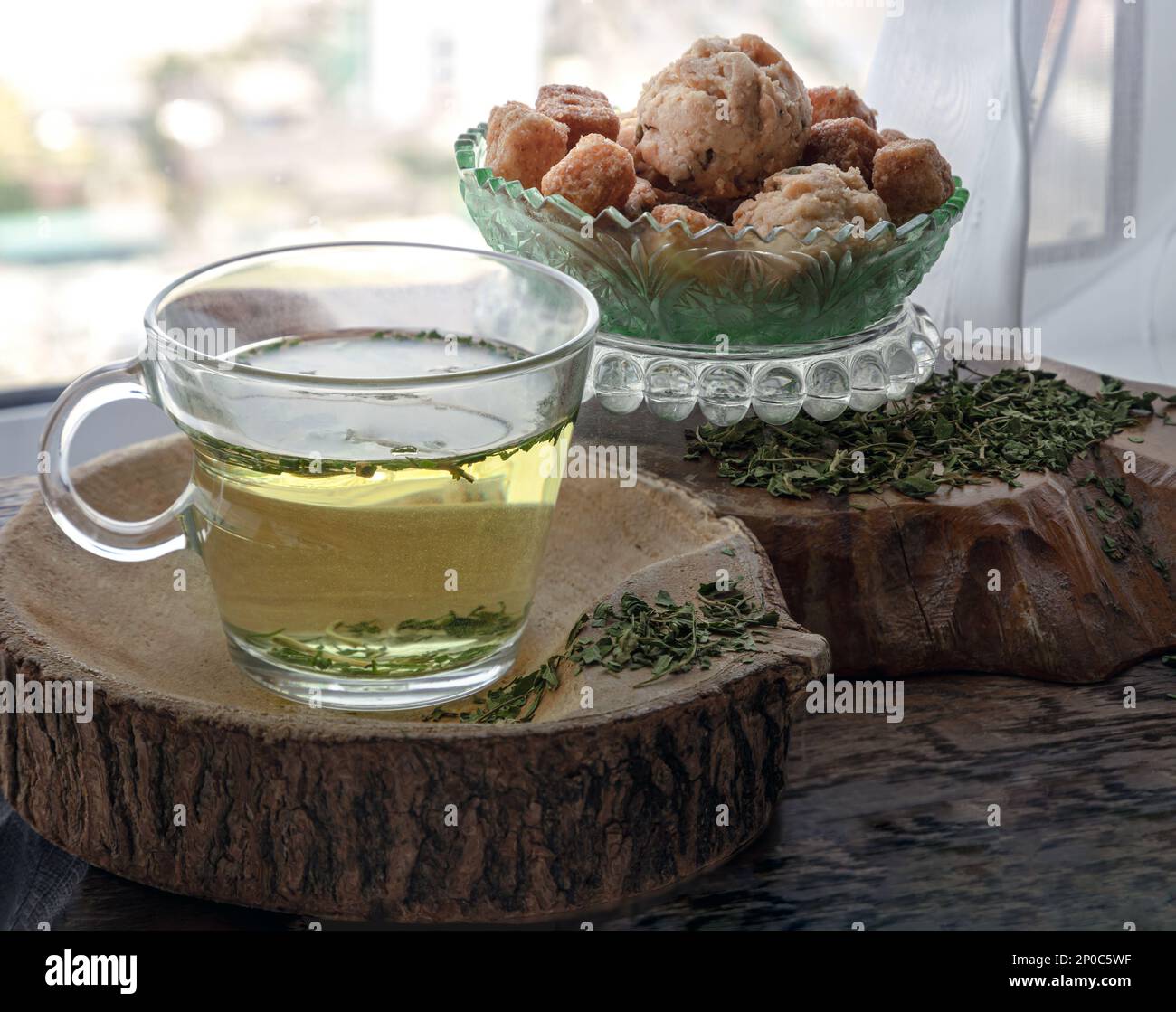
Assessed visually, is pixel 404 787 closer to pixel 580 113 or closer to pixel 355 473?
pixel 355 473

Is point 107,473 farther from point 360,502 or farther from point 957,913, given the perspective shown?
point 957,913

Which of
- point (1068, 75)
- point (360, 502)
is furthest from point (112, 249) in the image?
point (360, 502)

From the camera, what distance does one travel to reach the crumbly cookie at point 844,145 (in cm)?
104

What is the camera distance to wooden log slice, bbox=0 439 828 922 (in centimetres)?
65

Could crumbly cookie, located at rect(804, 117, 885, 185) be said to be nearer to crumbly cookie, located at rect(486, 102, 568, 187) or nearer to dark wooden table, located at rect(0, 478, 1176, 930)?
crumbly cookie, located at rect(486, 102, 568, 187)

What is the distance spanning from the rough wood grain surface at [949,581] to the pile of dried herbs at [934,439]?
21mm

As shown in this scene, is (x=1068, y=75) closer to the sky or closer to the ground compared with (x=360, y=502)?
closer to the sky

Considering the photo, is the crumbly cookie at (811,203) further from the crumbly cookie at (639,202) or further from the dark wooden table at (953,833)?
the dark wooden table at (953,833)

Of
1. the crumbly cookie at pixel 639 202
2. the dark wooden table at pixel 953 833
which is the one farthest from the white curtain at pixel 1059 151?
the dark wooden table at pixel 953 833

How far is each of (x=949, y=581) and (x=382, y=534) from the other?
1.36 ft

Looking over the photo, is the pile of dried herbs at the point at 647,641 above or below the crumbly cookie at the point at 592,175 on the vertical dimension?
below

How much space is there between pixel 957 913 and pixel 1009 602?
0.27m

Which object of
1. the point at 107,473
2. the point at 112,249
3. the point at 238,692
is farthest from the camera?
the point at 112,249

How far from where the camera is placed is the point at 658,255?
95 cm
